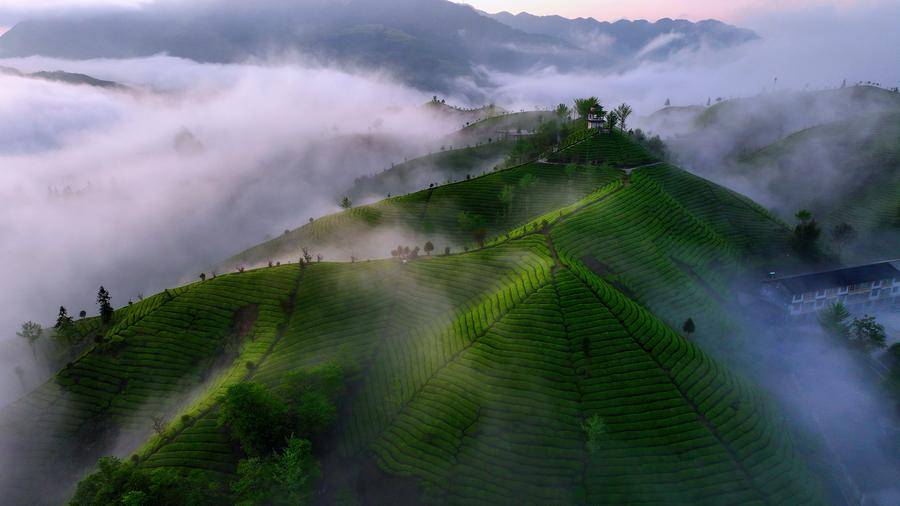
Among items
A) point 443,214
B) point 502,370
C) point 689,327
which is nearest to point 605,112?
point 443,214

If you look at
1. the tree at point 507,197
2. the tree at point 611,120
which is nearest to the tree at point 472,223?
the tree at point 507,197

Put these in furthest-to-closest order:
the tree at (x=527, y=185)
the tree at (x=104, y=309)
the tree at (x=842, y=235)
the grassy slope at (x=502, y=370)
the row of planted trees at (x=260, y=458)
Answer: the tree at (x=527, y=185) → the tree at (x=842, y=235) → the tree at (x=104, y=309) → the grassy slope at (x=502, y=370) → the row of planted trees at (x=260, y=458)

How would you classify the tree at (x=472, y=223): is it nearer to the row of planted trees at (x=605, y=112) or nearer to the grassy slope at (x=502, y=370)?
the grassy slope at (x=502, y=370)

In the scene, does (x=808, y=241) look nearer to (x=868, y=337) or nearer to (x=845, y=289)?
(x=845, y=289)

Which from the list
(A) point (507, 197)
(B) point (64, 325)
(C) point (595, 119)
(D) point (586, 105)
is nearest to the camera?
(B) point (64, 325)

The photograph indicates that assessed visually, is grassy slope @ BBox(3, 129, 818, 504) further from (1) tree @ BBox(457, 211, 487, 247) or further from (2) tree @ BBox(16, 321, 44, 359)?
(1) tree @ BBox(457, 211, 487, 247)
